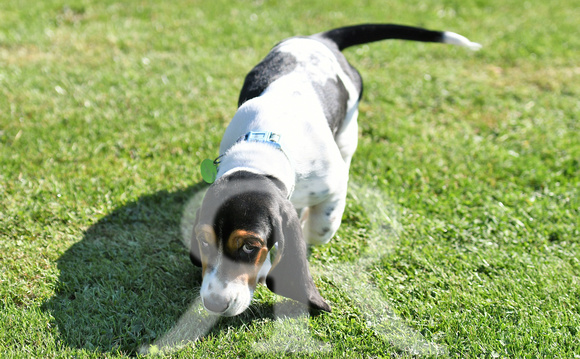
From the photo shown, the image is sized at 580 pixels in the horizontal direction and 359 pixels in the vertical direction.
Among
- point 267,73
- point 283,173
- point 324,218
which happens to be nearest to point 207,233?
point 283,173

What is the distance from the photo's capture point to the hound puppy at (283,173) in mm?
2566

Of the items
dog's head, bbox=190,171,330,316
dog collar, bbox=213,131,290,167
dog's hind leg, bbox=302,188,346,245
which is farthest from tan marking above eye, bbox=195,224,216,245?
dog's hind leg, bbox=302,188,346,245

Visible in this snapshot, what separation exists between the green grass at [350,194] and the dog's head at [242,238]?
501mm

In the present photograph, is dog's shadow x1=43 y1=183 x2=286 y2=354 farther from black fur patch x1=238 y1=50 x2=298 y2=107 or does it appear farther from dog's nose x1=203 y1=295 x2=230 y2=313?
black fur patch x1=238 y1=50 x2=298 y2=107

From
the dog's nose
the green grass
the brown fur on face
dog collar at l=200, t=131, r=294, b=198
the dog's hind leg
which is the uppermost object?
dog collar at l=200, t=131, r=294, b=198

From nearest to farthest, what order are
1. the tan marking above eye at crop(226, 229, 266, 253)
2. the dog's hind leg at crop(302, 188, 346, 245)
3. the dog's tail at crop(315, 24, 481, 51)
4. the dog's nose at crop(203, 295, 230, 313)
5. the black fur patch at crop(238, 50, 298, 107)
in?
1. the tan marking above eye at crop(226, 229, 266, 253)
2. the dog's nose at crop(203, 295, 230, 313)
3. the dog's hind leg at crop(302, 188, 346, 245)
4. the black fur patch at crop(238, 50, 298, 107)
5. the dog's tail at crop(315, 24, 481, 51)

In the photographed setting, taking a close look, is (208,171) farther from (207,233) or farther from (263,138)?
(207,233)

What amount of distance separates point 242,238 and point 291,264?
1.35ft

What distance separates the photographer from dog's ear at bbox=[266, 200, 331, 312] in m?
2.69

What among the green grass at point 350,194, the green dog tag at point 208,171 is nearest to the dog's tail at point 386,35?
the green grass at point 350,194

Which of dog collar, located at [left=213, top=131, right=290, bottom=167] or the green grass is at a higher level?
dog collar, located at [left=213, top=131, right=290, bottom=167]

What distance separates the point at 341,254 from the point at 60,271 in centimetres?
187

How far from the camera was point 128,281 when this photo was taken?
134 inches

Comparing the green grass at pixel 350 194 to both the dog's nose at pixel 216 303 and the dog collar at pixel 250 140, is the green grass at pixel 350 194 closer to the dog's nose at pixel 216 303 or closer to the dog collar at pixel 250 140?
the dog's nose at pixel 216 303
